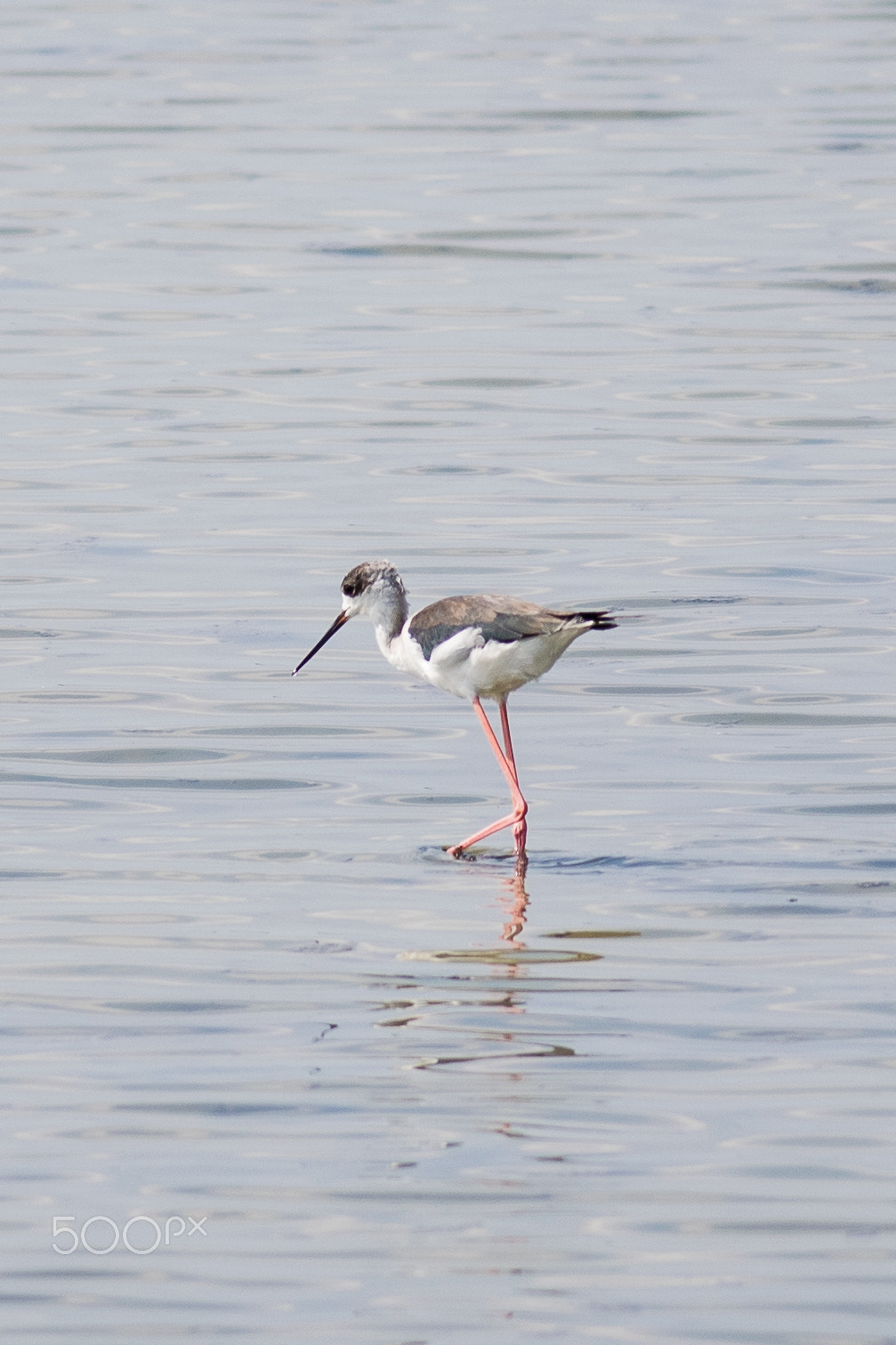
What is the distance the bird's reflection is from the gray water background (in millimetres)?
50

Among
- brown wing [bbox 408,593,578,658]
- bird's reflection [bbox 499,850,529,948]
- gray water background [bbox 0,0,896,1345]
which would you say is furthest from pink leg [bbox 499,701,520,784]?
bird's reflection [bbox 499,850,529,948]

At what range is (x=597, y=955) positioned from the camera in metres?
6.84

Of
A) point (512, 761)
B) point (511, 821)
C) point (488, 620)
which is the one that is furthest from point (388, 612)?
point (511, 821)

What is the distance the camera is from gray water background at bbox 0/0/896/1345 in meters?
5.18

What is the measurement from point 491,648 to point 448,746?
1.19 meters

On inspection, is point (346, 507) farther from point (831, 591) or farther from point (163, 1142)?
point (163, 1142)

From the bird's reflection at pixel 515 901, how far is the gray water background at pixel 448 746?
0.05m

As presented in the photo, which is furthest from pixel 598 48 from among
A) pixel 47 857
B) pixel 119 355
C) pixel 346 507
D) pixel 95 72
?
pixel 47 857

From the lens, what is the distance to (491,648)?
8.32 meters

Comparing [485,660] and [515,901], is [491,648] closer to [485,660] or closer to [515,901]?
[485,660]

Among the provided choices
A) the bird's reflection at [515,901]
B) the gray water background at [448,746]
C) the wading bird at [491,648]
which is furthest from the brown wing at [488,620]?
the bird's reflection at [515,901]

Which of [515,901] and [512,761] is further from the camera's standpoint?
[512,761]

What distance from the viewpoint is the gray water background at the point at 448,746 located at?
518 centimetres

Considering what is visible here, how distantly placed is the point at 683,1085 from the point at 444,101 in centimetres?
2039
